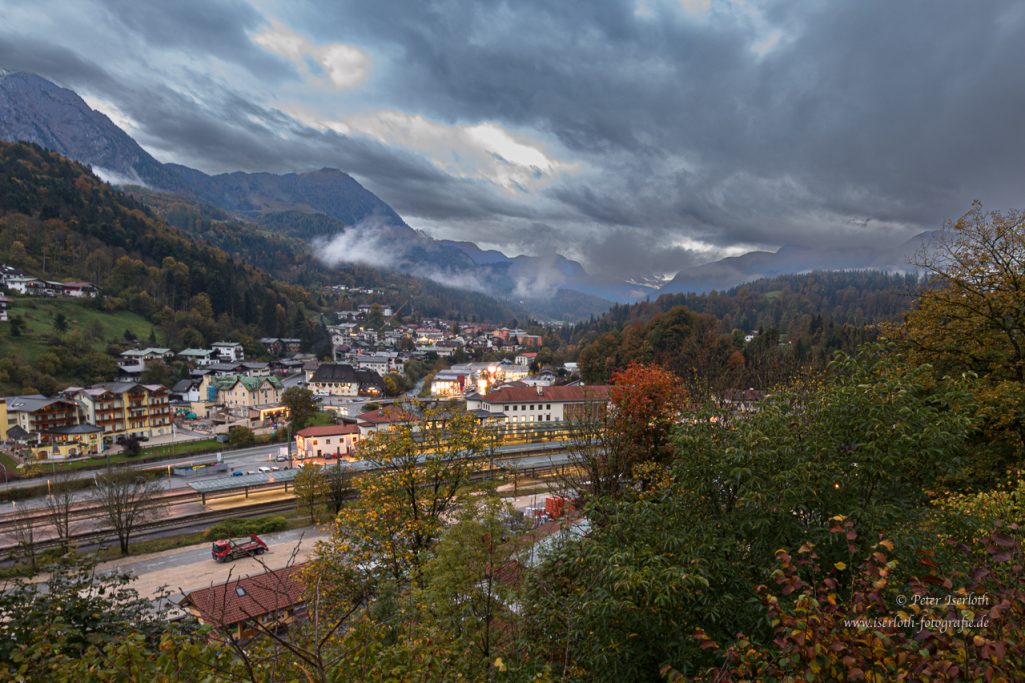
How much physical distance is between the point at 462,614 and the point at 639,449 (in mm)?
7854

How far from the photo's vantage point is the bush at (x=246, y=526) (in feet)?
75.2

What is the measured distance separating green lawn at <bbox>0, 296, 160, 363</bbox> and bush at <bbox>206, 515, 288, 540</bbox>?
43.1 meters

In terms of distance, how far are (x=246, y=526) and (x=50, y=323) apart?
56.9 m

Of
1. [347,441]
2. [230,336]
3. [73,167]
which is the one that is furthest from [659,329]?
[73,167]

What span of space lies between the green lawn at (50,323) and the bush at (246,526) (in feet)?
141

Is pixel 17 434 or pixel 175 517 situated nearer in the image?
pixel 175 517

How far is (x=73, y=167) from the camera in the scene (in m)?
105

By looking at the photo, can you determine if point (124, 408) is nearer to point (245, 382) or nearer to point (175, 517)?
point (245, 382)

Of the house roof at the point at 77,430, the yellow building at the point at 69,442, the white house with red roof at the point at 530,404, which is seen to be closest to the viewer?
the yellow building at the point at 69,442

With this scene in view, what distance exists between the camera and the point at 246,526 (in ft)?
77.4

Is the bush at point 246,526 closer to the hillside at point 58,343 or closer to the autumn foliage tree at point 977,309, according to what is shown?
the autumn foliage tree at point 977,309

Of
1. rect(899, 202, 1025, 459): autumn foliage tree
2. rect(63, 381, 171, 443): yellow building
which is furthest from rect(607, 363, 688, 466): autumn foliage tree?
rect(63, 381, 171, 443): yellow building

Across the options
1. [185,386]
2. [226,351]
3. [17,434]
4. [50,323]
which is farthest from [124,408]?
[226,351]

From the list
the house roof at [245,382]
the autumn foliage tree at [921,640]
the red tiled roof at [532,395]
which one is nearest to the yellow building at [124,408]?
the house roof at [245,382]
